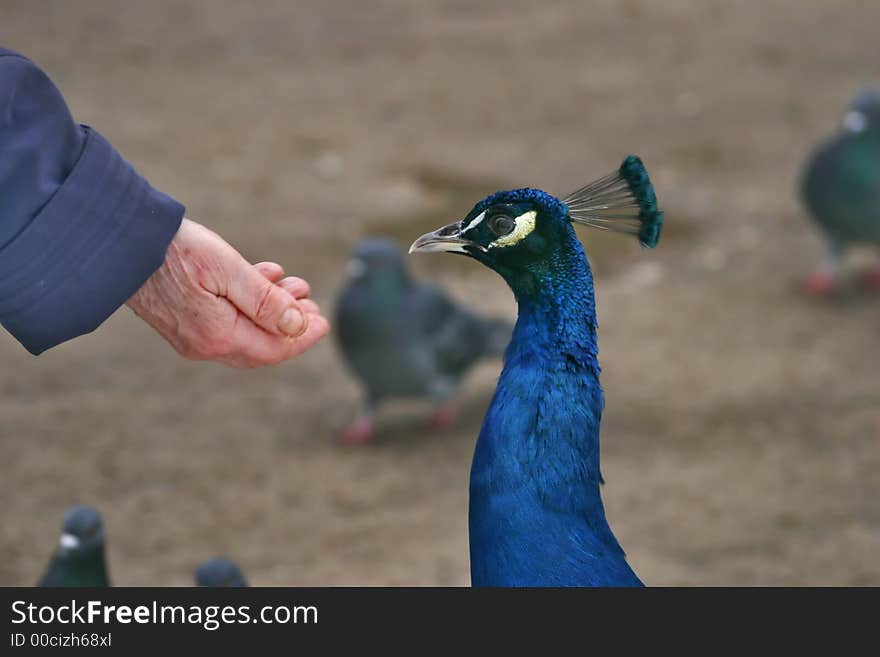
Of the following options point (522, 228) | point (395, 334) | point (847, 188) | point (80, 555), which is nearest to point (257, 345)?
point (522, 228)

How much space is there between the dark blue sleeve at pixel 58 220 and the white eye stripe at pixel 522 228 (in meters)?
0.70

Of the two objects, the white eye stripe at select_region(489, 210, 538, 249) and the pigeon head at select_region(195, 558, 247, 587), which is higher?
the pigeon head at select_region(195, 558, 247, 587)

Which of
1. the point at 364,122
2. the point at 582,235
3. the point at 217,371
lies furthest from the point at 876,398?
the point at 364,122

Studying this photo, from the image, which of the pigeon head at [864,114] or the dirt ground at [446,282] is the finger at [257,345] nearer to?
the dirt ground at [446,282]

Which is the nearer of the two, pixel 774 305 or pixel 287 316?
pixel 287 316

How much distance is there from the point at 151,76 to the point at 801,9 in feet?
15.9

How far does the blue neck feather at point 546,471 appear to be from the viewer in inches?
99.1

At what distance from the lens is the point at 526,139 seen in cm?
875

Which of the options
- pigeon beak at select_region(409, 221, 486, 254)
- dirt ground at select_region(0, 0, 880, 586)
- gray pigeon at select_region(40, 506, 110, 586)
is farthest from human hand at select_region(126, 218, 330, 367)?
dirt ground at select_region(0, 0, 880, 586)

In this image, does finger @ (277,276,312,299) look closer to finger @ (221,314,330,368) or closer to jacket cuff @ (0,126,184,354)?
finger @ (221,314,330,368)

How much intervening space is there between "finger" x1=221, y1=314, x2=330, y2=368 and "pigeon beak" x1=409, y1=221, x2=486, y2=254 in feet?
0.92

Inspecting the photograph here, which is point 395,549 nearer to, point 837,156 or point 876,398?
point 876,398

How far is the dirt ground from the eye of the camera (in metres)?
5.34

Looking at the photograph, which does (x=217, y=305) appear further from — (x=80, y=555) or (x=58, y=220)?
(x=80, y=555)
